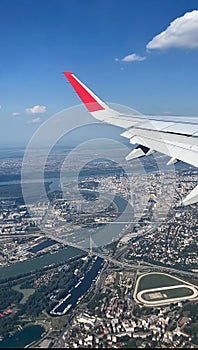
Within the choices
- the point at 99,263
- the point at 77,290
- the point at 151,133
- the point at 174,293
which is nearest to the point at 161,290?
the point at 174,293

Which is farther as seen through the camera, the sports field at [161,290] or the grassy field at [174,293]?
the grassy field at [174,293]

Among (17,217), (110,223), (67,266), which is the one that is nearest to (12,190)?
(17,217)

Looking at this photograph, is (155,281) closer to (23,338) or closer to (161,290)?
(161,290)

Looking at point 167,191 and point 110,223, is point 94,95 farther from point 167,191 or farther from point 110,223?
point 167,191

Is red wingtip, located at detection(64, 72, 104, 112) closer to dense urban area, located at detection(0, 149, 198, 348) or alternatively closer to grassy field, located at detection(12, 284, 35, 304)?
dense urban area, located at detection(0, 149, 198, 348)

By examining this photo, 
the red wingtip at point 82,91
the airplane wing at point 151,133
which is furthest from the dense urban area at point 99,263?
the red wingtip at point 82,91

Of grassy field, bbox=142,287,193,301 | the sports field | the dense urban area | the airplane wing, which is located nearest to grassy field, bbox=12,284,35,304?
the dense urban area

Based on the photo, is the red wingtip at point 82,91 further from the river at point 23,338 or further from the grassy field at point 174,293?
the grassy field at point 174,293

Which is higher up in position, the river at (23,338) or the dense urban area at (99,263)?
the dense urban area at (99,263)

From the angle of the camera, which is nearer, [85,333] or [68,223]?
[85,333]
